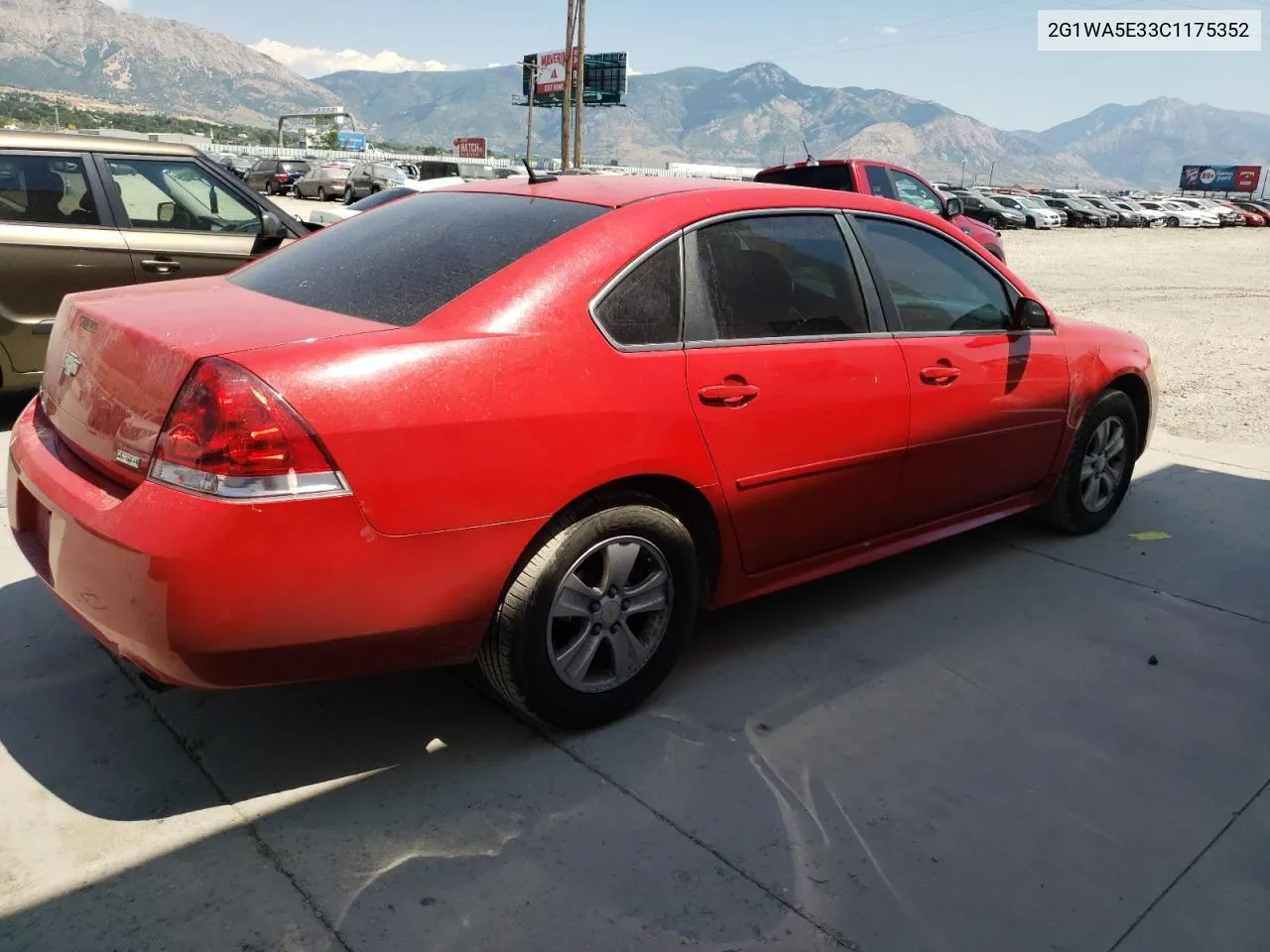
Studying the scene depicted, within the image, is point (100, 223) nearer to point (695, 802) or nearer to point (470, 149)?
point (695, 802)

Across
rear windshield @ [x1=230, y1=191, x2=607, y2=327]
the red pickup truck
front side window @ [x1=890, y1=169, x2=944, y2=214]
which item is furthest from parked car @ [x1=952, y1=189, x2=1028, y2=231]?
rear windshield @ [x1=230, y1=191, x2=607, y2=327]

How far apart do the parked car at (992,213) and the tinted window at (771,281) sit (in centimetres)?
3710

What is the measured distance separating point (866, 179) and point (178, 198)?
289 inches

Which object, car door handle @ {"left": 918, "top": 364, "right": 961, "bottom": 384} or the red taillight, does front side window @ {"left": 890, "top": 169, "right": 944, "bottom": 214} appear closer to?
car door handle @ {"left": 918, "top": 364, "right": 961, "bottom": 384}

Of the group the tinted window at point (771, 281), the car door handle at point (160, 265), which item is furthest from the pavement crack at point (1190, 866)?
the car door handle at point (160, 265)

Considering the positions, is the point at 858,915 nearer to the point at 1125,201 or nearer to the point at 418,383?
the point at 418,383

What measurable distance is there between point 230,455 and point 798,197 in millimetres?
2121

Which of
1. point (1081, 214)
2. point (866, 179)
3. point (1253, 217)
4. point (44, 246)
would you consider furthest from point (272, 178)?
point (1253, 217)

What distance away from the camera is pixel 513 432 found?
2.46m

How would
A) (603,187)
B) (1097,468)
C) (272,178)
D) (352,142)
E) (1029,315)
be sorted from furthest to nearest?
(352,142), (272,178), (1097,468), (1029,315), (603,187)

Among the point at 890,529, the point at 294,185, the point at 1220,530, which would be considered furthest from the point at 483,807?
the point at 294,185

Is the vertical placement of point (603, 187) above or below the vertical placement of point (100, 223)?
above

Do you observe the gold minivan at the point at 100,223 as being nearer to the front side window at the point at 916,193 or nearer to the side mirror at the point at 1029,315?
the side mirror at the point at 1029,315

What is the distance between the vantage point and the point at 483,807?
8.23 feet
